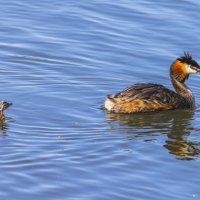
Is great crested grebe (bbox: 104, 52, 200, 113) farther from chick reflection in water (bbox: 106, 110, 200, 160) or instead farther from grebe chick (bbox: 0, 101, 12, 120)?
grebe chick (bbox: 0, 101, 12, 120)

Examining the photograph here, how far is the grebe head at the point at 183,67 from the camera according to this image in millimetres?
14844

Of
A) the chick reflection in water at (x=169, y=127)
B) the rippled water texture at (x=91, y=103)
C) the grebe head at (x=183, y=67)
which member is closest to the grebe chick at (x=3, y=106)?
the rippled water texture at (x=91, y=103)

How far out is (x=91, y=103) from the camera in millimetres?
14250

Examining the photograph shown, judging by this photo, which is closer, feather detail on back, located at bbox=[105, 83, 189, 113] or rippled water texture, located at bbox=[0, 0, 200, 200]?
rippled water texture, located at bbox=[0, 0, 200, 200]

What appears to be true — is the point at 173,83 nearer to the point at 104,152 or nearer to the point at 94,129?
the point at 94,129

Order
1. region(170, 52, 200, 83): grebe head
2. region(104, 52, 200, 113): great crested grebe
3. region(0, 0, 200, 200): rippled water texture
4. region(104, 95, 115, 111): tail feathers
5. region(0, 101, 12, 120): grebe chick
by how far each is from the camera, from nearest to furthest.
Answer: region(0, 0, 200, 200): rippled water texture < region(0, 101, 12, 120): grebe chick < region(104, 95, 115, 111): tail feathers < region(104, 52, 200, 113): great crested grebe < region(170, 52, 200, 83): grebe head

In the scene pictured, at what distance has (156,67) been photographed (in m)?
16.1

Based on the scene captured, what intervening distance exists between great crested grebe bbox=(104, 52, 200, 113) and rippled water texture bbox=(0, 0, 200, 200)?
0.59 ft

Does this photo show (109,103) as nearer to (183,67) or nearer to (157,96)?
(157,96)

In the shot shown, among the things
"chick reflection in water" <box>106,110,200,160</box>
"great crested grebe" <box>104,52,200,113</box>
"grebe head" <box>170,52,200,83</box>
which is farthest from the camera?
"grebe head" <box>170,52,200,83</box>

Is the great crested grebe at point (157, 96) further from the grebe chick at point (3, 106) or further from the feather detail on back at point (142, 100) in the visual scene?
the grebe chick at point (3, 106)

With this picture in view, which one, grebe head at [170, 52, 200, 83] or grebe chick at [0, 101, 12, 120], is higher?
→ grebe head at [170, 52, 200, 83]

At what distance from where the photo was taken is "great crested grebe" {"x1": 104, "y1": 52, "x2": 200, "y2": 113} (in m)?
14.0

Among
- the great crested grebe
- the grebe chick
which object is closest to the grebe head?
the great crested grebe
